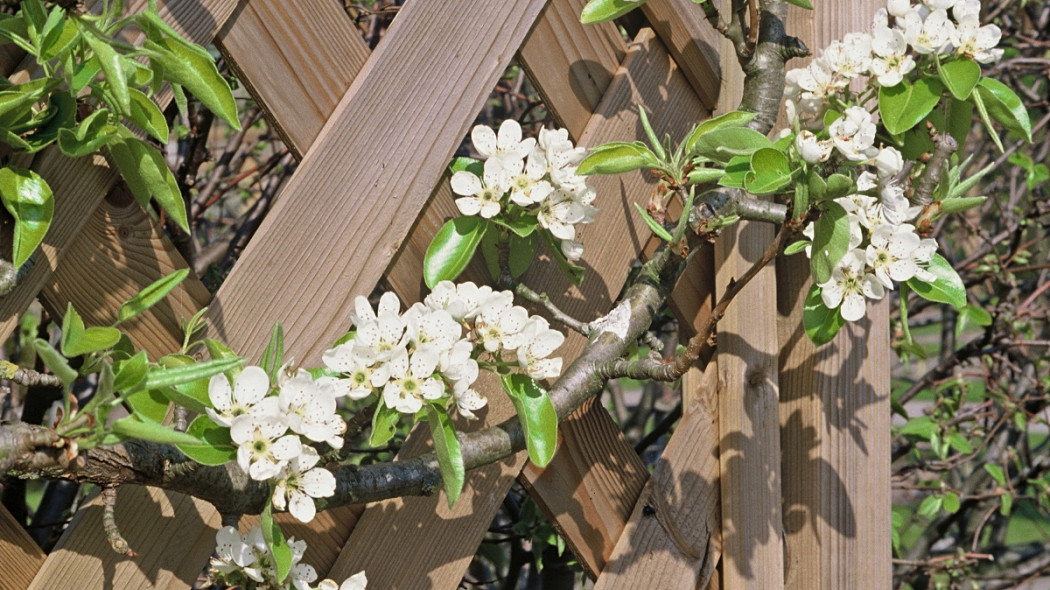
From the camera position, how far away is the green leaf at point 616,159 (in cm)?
106

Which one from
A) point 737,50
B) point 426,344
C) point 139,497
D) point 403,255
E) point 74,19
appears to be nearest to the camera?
point 74,19

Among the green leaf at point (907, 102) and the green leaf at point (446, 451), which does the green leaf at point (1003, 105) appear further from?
the green leaf at point (446, 451)

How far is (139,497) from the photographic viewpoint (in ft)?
3.29

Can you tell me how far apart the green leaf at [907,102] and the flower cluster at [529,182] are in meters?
0.36

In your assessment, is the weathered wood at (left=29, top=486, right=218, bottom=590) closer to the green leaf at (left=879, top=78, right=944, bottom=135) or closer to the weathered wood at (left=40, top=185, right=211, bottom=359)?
the weathered wood at (left=40, top=185, right=211, bottom=359)

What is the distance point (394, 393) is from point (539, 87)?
1.73 feet

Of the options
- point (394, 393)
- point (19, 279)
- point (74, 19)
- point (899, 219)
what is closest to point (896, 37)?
point (899, 219)

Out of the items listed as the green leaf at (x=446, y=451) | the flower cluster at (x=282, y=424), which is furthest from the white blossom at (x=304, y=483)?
the green leaf at (x=446, y=451)

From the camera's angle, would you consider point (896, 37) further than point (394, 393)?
Yes

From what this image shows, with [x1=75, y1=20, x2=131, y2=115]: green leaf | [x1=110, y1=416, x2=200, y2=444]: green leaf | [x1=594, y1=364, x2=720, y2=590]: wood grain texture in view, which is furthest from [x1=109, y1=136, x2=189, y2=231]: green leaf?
[x1=594, y1=364, x2=720, y2=590]: wood grain texture

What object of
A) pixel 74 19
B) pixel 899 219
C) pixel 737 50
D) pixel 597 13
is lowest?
pixel 899 219

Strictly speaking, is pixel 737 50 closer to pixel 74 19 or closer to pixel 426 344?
pixel 426 344

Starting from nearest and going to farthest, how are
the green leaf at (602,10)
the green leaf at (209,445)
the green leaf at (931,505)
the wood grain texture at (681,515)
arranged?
the green leaf at (209,445) → the green leaf at (602,10) → the wood grain texture at (681,515) → the green leaf at (931,505)

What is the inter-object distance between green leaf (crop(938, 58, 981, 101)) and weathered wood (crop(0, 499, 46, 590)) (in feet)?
3.68
